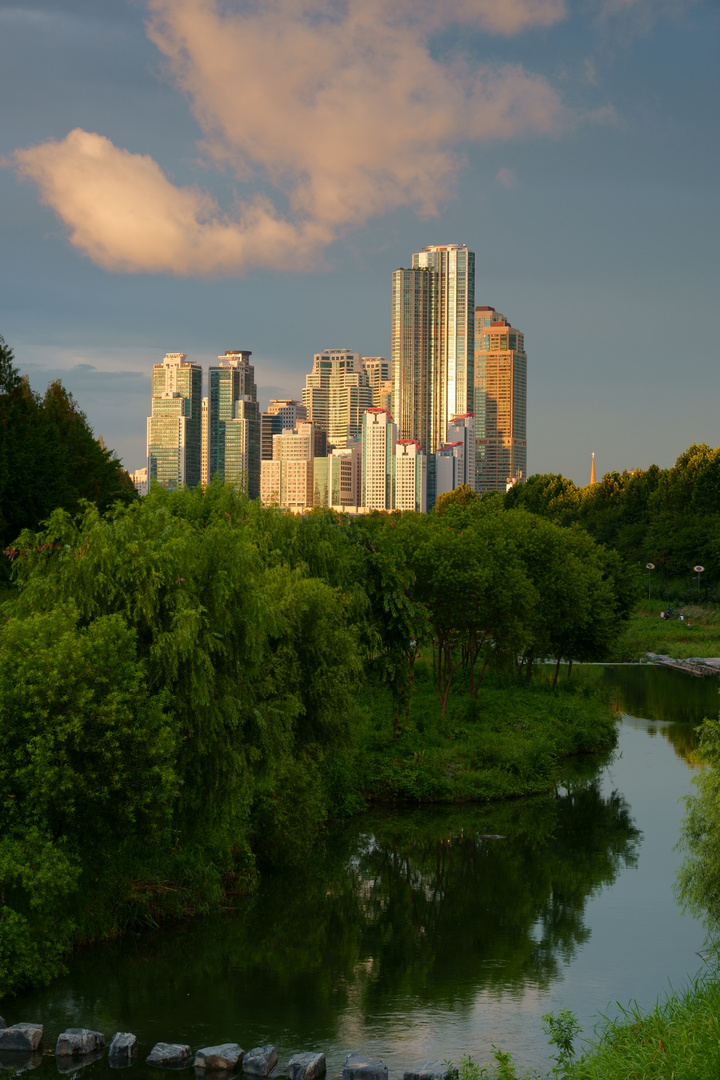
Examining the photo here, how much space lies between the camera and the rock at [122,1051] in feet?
54.0

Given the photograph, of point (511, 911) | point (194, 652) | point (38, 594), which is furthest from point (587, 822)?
point (38, 594)

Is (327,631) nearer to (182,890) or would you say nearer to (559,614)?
(182,890)

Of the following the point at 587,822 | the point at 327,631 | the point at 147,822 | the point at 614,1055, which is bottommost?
the point at 587,822

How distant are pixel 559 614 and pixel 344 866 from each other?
77.7ft

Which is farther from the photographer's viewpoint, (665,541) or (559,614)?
(665,541)

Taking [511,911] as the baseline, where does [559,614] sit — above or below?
above

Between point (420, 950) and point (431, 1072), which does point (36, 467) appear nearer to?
point (420, 950)

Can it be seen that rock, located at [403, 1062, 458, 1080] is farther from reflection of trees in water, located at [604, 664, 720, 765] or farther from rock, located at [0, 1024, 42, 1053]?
reflection of trees in water, located at [604, 664, 720, 765]

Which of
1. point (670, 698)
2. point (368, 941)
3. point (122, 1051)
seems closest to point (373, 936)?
point (368, 941)

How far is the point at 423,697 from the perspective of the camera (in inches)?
1823

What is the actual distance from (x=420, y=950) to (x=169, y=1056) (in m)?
7.48

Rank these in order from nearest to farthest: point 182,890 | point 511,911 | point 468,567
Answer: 1. point 182,890
2. point 511,911
3. point 468,567

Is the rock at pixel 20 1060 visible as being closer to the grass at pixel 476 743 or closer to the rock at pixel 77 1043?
the rock at pixel 77 1043

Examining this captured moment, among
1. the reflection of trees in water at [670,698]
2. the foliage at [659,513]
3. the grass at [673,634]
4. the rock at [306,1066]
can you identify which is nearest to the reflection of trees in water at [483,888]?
the rock at [306,1066]
